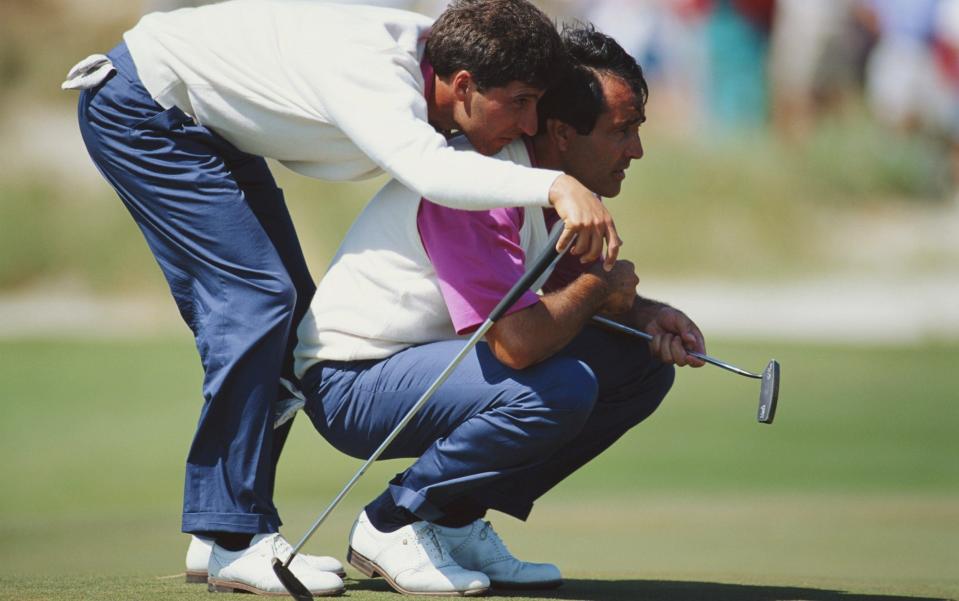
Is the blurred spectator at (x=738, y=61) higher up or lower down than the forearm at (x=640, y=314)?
higher up

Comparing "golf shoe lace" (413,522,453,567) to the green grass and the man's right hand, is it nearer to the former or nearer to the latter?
the green grass

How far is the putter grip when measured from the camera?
2.92 meters

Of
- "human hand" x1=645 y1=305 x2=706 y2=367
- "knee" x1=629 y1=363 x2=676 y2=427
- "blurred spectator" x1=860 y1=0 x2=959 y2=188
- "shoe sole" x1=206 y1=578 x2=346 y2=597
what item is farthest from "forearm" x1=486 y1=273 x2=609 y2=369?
"blurred spectator" x1=860 y1=0 x2=959 y2=188

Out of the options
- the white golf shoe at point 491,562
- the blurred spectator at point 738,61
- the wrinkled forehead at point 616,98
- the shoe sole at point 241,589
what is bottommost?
the shoe sole at point 241,589

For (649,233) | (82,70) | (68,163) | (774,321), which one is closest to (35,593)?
(82,70)

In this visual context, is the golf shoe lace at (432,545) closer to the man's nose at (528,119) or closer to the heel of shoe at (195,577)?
the heel of shoe at (195,577)

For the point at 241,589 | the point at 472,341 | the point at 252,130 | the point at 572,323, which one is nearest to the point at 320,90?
the point at 252,130

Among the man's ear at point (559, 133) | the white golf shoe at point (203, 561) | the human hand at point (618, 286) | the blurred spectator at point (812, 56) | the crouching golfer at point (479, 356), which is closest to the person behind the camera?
the crouching golfer at point (479, 356)

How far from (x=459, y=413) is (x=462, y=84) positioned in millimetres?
725

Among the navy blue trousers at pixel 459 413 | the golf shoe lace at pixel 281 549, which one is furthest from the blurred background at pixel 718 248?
the golf shoe lace at pixel 281 549

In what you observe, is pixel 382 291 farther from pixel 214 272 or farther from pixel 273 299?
pixel 214 272

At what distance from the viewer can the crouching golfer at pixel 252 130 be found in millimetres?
3070

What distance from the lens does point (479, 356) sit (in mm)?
3195

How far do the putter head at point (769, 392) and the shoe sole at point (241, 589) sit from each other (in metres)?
1.03
